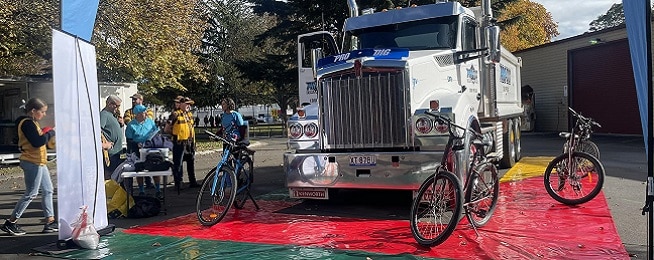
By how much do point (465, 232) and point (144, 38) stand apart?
59.0ft

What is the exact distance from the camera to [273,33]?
31.1 metres

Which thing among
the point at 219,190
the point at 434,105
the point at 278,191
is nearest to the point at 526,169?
the point at 278,191

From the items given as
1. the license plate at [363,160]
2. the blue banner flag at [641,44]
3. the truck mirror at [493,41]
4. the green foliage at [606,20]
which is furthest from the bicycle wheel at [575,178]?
the green foliage at [606,20]

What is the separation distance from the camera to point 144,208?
8.33 metres

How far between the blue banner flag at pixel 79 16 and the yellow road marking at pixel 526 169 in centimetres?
780

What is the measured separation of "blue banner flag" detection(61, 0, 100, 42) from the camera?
6.16 m

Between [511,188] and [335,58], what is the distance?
13.0ft

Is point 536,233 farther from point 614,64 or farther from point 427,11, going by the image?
point 614,64

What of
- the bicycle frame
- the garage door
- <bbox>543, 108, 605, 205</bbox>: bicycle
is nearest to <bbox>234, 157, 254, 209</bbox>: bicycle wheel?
the bicycle frame

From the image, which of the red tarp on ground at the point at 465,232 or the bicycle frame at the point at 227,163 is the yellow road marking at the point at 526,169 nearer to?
the red tarp on ground at the point at 465,232

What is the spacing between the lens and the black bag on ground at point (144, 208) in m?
8.25

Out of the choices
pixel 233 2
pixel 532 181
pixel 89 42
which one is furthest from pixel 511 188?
pixel 233 2

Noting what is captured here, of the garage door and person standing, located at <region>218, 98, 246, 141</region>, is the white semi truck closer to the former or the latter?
person standing, located at <region>218, 98, 246, 141</region>

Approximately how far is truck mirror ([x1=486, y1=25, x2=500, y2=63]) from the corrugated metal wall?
19.0m
